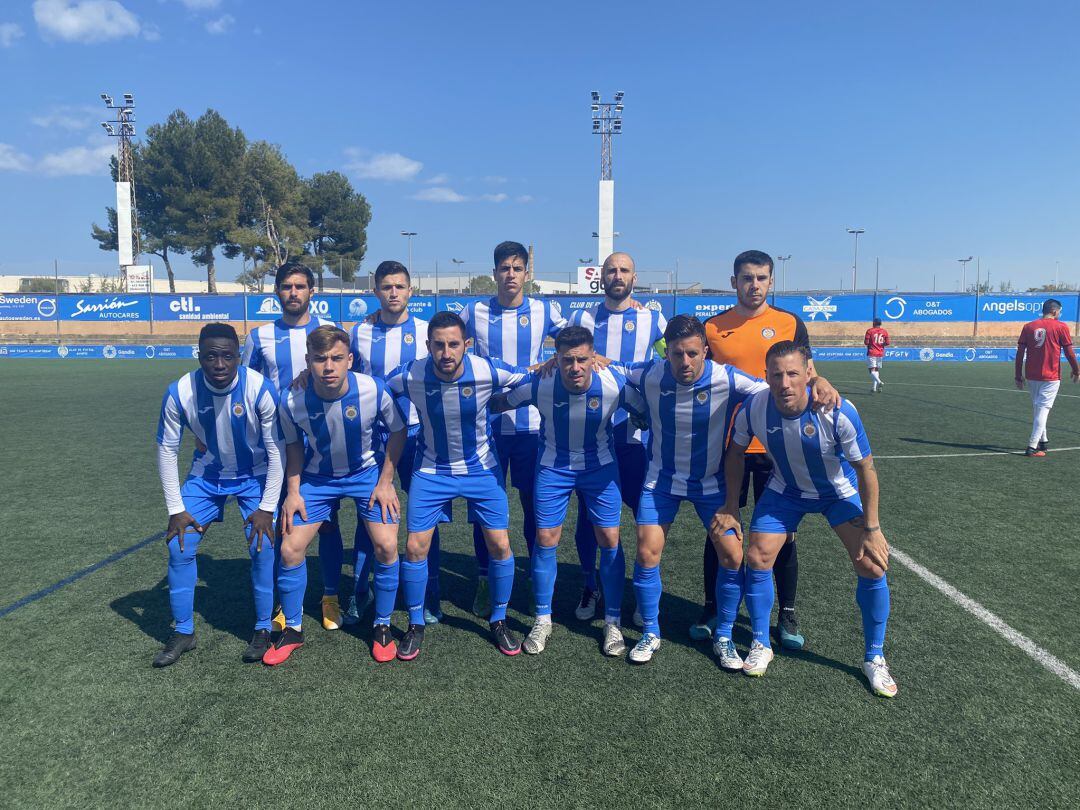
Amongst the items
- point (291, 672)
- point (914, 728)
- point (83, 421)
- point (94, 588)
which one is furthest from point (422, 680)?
point (83, 421)

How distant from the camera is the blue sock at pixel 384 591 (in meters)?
4.07

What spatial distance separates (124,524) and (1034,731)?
22.5 ft

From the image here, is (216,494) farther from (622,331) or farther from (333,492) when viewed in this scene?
(622,331)

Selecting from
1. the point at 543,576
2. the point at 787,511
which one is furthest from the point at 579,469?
the point at 787,511

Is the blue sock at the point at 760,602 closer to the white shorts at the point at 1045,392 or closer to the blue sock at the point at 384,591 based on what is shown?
the blue sock at the point at 384,591

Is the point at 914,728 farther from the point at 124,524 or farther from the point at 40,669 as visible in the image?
the point at 124,524

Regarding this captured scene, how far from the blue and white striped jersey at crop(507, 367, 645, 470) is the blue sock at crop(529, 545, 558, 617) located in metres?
0.51

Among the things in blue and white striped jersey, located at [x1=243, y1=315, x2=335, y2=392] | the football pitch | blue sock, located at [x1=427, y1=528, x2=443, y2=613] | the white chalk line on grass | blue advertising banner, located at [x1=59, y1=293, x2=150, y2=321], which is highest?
blue advertising banner, located at [x1=59, y1=293, x2=150, y2=321]

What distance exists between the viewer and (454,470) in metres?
4.17

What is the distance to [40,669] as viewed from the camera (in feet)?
12.2

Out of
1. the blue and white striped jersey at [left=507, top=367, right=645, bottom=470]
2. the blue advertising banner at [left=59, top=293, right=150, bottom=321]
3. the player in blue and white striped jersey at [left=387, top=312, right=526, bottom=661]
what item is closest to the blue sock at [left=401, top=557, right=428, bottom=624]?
the player in blue and white striped jersey at [left=387, top=312, right=526, bottom=661]

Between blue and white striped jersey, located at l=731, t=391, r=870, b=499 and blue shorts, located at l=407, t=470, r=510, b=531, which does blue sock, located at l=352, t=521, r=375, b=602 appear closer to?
blue shorts, located at l=407, t=470, r=510, b=531

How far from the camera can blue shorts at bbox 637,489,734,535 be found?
3988 millimetres

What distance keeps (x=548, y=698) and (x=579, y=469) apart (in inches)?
51.3
